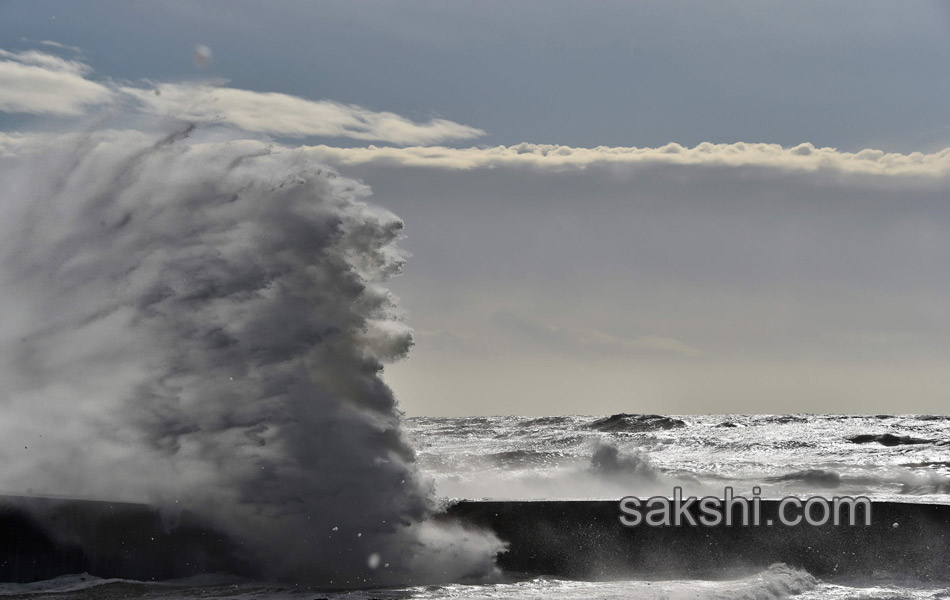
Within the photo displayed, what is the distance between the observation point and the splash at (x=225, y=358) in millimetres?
7859

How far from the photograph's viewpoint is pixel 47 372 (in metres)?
8.88

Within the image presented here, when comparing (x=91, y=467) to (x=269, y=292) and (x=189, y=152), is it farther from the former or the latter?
(x=189, y=152)

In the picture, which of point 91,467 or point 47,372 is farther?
point 47,372

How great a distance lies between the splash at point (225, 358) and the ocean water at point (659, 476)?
0.73 meters

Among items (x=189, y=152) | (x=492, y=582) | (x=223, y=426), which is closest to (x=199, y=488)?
(x=223, y=426)

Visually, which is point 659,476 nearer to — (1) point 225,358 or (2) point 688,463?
(2) point 688,463

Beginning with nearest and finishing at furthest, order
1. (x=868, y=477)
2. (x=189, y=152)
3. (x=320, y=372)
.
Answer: (x=320, y=372) → (x=189, y=152) → (x=868, y=477)

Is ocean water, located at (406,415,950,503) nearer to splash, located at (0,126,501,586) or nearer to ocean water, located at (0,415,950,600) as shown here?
ocean water, located at (0,415,950,600)

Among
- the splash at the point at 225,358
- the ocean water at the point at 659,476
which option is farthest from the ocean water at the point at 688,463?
the splash at the point at 225,358

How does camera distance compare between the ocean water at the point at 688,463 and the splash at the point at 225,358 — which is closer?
the splash at the point at 225,358

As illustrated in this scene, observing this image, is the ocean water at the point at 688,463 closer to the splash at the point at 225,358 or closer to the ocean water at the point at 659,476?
the ocean water at the point at 659,476

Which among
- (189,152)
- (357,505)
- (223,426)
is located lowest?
(357,505)

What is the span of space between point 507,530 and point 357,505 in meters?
1.65

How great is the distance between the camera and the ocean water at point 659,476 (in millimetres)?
7207
